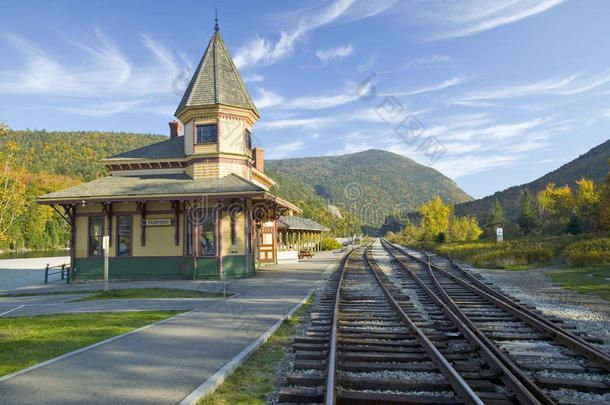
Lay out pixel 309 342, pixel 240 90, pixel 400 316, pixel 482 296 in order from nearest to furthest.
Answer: pixel 309 342
pixel 400 316
pixel 482 296
pixel 240 90

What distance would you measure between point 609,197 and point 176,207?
1653 inches

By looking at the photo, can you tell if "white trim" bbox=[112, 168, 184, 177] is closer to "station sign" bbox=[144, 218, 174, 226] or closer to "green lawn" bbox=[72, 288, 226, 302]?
"station sign" bbox=[144, 218, 174, 226]

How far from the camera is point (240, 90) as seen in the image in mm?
20750

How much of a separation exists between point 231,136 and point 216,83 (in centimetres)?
289

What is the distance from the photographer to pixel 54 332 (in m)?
7.94

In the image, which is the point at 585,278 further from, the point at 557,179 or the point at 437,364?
the point at 557,179

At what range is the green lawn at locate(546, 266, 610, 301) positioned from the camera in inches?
460

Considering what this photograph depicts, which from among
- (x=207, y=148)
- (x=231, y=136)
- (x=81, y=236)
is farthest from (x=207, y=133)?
(x=81, y=236)

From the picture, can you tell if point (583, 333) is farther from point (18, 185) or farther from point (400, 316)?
point (18, 185)

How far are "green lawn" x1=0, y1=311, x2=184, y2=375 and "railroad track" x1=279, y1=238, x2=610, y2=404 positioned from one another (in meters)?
3.99

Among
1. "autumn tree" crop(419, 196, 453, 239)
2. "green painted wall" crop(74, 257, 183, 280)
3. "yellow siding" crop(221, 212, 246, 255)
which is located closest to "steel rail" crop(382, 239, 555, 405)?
"yellow siding" crop(221, 212, 246, 255)

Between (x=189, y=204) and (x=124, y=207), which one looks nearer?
(x=189, y=204)

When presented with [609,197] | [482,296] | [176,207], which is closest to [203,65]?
[176,207]

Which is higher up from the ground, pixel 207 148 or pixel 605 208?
pixel 207 148
